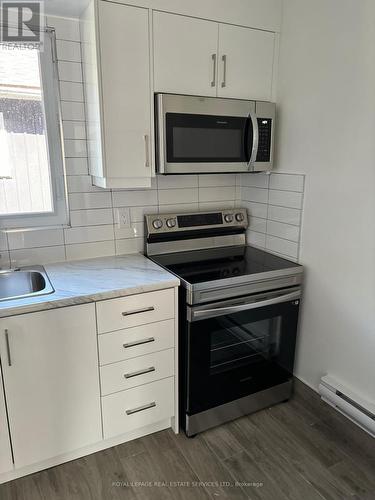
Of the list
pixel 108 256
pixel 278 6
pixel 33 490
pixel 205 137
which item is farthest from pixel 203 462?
pixel 278 6

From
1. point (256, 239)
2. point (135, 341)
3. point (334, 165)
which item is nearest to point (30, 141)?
point (135, 341)

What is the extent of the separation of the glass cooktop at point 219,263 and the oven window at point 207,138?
0.58 meters

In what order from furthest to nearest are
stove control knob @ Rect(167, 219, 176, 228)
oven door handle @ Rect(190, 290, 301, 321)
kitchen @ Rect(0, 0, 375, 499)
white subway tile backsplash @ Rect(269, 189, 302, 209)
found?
stove control knob @ Rect(167, 219, 176, 228)
white subway tile backsplash @ Rect(269, 189, 302, 209)
oven door handle @ Rect(190, 290, 301, 321)
kitchen @ Rect(0, 0, 375, 499)

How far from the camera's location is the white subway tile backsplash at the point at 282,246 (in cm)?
215

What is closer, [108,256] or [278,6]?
[278,6]

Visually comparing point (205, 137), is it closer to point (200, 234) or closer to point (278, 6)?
point (200, 234)

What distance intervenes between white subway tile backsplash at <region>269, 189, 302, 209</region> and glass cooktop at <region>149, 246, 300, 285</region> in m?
0.33

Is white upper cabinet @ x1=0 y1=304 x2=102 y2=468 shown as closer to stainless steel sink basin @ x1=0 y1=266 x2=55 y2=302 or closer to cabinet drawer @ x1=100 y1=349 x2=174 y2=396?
cabinet drawer @ x1=100 y1=349 x2=174 y2=396

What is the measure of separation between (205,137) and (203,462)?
5.44 feet

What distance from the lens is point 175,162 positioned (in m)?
1.87

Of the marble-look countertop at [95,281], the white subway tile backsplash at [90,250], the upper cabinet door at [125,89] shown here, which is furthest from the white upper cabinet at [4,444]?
the upper cabinet door at [125,89]

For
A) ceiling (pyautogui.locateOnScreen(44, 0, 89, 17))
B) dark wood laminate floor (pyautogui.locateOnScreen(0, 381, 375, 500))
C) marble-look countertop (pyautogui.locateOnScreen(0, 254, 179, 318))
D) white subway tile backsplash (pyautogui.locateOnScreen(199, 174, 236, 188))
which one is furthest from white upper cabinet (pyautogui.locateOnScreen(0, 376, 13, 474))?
ceiling (pyautogui.locateOnScreen(44, 0, 89, 17))

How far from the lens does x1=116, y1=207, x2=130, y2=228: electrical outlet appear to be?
2.14 m

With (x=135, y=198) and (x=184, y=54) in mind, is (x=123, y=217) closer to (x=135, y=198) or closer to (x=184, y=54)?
(x=135, y=198)
